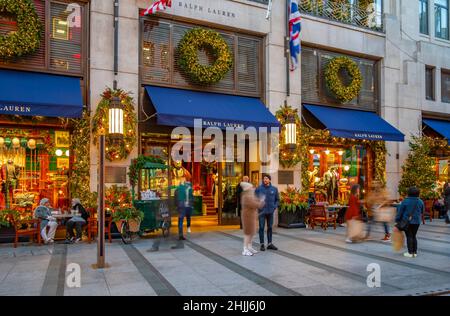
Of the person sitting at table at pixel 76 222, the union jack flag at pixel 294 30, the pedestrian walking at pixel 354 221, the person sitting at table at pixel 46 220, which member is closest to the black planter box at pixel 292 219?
the pedestrian walking at pixel 354 221

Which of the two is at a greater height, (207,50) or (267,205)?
(207,50)

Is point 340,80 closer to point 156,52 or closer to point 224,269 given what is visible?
point 156,52

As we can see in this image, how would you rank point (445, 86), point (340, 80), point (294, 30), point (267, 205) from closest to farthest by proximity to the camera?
point (267, 205)
point (294, 30)
point (340, 80)
point (445, 86)

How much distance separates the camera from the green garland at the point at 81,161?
474 inches

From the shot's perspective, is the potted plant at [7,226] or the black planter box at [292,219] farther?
the black planter box at [292,219]

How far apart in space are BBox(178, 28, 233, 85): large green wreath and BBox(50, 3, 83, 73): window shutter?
10.4 feet

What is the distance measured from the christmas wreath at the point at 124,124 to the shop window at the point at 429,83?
1415 cm

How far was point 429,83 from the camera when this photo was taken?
64.8ft

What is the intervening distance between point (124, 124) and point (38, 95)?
2.43 m

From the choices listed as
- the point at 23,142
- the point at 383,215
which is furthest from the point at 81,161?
the point at 383,215

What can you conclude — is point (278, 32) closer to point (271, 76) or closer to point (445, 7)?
point (271, 76)

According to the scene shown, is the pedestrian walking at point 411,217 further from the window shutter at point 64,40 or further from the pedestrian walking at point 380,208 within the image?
the window shutter at point 64,40

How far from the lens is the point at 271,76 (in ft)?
49.6

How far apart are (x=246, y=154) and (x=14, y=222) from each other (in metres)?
8.06
